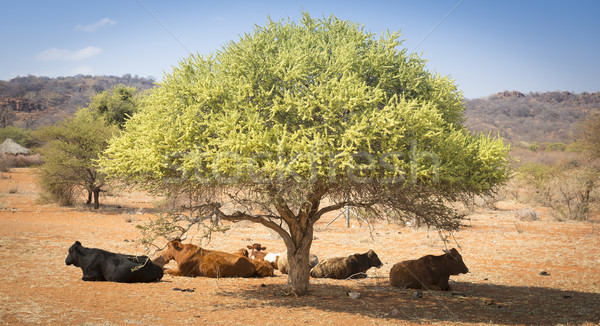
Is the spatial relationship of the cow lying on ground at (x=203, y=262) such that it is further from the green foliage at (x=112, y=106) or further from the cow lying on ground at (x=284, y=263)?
the green foliage at (x=112, y=106)

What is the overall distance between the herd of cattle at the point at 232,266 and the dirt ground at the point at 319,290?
0.28 m

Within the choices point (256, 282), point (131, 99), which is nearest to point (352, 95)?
point (256, 282)

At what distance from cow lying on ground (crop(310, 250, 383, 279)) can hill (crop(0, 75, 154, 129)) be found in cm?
7474

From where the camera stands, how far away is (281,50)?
843cm

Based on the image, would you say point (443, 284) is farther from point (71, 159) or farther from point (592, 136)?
point (592, 136)

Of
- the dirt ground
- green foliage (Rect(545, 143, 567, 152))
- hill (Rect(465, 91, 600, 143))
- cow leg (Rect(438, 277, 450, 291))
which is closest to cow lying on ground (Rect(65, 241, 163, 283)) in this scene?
the dirt ground

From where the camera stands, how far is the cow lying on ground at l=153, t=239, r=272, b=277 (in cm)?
1079

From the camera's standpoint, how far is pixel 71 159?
24875 millimetres

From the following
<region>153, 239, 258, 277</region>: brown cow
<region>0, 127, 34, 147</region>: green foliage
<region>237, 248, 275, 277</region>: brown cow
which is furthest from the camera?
<region>0, 127, 34, 147</region>: green foliage

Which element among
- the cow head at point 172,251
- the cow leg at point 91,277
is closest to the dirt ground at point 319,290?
the cow leg at point 91,277

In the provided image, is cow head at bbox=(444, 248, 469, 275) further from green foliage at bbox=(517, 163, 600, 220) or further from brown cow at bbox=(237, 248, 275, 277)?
green foliage at bbox=(517, 163, 600, 220)

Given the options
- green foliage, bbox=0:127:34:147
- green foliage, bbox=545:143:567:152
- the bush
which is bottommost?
the bush

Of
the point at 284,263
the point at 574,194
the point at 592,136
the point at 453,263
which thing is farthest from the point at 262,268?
the point at 592,136

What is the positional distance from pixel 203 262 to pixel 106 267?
2.24 m
